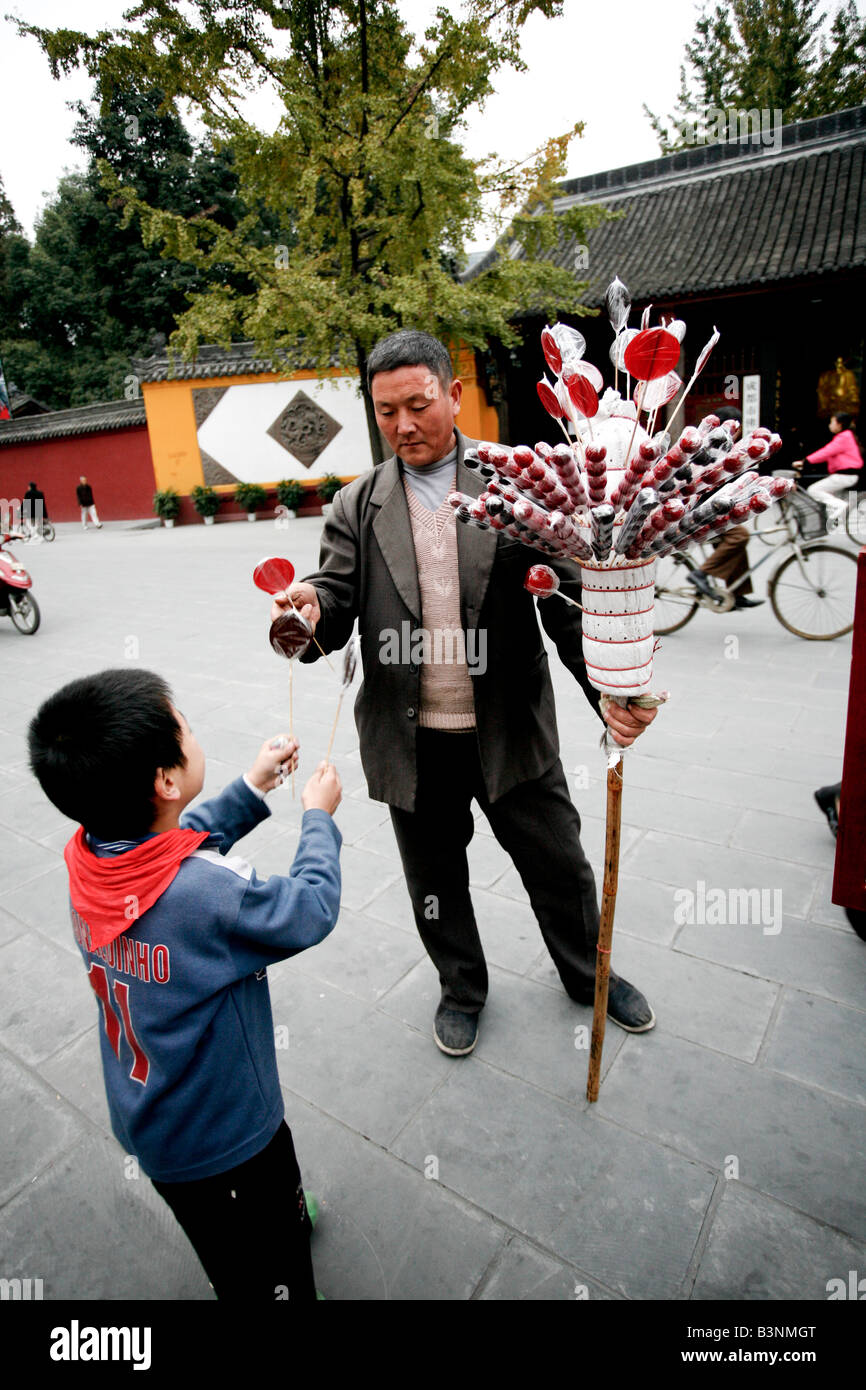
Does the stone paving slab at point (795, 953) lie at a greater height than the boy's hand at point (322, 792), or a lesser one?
lesser

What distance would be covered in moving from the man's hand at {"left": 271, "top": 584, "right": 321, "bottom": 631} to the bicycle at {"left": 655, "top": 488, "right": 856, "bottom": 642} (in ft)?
13.3

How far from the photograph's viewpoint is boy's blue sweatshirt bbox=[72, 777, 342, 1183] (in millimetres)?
1124

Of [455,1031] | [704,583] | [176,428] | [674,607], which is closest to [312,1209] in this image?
[455,1031]

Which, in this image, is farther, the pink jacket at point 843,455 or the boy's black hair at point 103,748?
the pink jacket at point 843,455

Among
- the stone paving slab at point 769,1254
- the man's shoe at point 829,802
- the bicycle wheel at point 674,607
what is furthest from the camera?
the bicycle wheel at point 674,607

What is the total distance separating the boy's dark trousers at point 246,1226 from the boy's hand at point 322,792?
590mm

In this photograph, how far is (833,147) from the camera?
13.3 m

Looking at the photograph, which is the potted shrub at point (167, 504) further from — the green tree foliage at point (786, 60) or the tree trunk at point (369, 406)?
the green tree foliage at point (786, 60)

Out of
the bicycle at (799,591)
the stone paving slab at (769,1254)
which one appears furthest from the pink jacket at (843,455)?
the stone paving slab at (769,1254)

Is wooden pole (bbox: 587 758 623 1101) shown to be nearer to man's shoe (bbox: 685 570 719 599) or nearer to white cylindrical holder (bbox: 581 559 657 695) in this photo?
white cylindrical holder (bbox: 581 559 657 695)

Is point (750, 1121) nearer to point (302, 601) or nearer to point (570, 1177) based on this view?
point (570, 1177)

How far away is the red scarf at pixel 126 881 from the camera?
1.11m

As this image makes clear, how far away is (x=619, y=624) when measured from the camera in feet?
4.75
